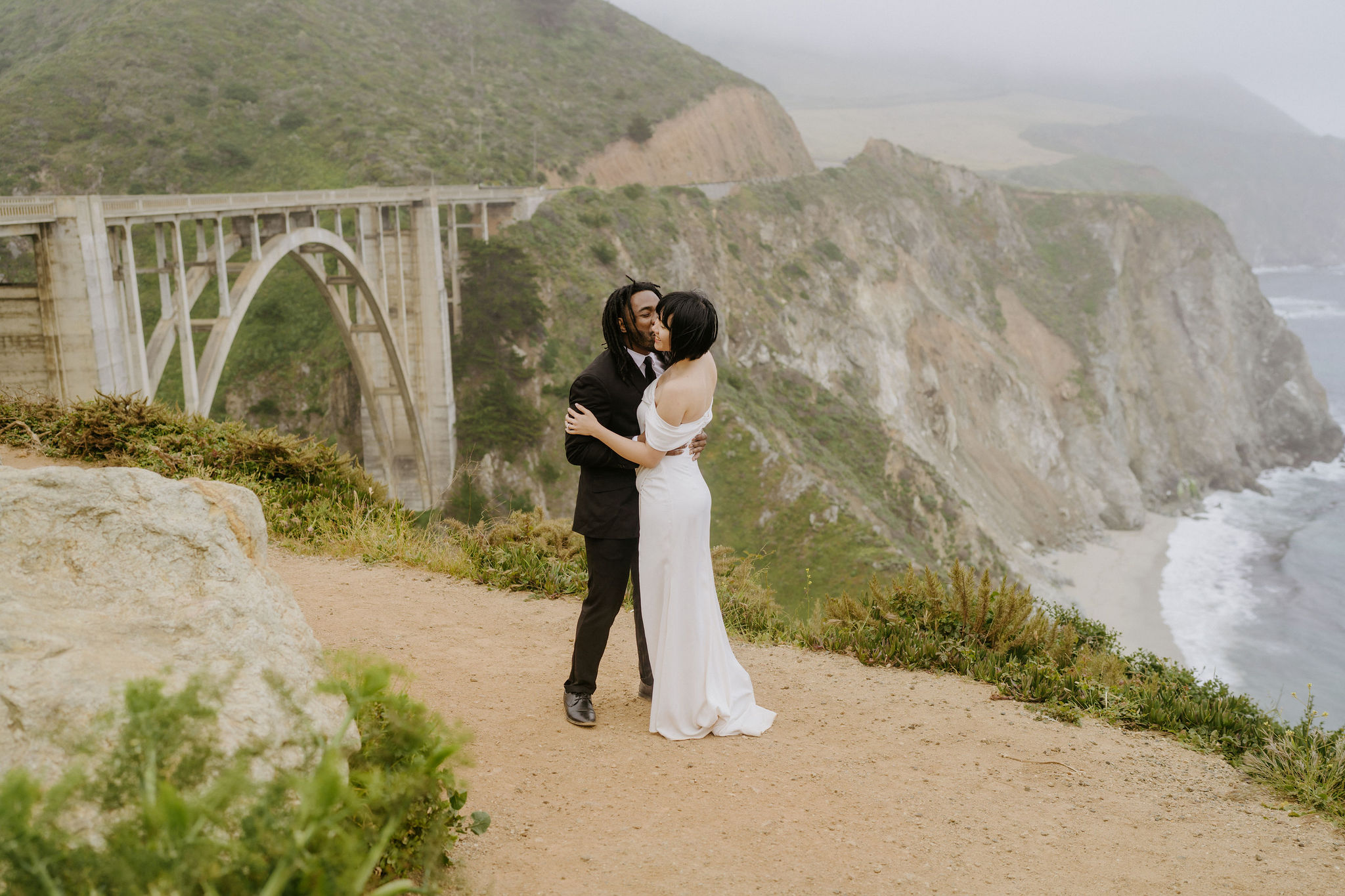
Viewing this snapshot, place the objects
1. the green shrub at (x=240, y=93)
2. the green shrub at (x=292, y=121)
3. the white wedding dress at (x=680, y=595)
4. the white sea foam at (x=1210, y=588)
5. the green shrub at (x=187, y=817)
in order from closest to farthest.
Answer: the green shrub at (x=187, y=817) → the white wedding dress at (x=680, y=595) → the white sea foam at (x=1210, y=588) → the green shrub at (x=292, y=121) → the green shrub at (x=240, y=93)

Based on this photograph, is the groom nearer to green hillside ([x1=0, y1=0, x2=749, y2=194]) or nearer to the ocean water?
the ocean water

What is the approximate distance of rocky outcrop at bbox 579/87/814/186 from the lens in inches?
2021

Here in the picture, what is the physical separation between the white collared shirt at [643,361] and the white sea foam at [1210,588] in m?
30.6

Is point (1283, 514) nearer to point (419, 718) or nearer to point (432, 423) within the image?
point (432, 423)

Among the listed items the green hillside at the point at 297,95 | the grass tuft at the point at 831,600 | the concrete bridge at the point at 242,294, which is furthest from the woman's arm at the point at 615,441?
the green hillside at the point at 297,95

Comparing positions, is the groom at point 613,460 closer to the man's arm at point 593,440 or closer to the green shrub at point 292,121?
the man's arm at point 593,440

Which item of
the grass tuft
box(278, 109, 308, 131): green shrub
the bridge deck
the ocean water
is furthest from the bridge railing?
box(278, 109, 308, 131): green shrub

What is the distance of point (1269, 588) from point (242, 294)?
43.2 metres

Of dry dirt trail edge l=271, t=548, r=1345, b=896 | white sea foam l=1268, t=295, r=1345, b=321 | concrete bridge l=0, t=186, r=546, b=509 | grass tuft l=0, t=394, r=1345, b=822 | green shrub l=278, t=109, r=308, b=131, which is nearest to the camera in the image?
dry dirt trail edge l=271, t=548, r=1345, b=896

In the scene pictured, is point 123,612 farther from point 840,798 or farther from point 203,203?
point 203,203

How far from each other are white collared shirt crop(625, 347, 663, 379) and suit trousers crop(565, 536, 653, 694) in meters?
0.90

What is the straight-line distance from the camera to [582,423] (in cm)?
436

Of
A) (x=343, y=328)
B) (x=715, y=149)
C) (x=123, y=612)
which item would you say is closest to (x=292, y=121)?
(x=343, y=328)

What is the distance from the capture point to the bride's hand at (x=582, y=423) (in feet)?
14.3
